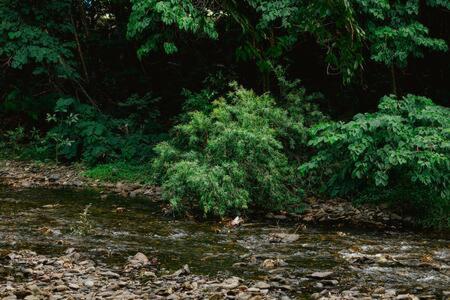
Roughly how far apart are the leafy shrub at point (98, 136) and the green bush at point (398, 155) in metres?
4.84

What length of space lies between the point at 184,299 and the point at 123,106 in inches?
374

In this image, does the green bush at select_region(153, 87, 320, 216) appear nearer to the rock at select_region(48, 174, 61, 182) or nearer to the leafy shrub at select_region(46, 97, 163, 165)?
the rock at select_region(48, 174, 61, 182)

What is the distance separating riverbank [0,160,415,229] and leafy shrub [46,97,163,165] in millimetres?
452

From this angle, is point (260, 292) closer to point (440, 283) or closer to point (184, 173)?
point (440, 283)

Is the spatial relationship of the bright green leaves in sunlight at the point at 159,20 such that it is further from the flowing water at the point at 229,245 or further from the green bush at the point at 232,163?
the flowing water at the point at 229,245

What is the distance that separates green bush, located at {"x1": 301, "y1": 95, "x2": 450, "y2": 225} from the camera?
6.84 metres

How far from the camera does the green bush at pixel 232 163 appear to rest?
720 centimetres

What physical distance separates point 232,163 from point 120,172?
152 inches

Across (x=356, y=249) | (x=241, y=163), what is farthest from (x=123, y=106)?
(x=356, y=249)

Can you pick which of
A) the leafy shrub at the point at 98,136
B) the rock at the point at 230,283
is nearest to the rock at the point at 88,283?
the rock at the point at 230,283

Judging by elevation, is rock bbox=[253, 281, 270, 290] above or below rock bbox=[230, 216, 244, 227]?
above

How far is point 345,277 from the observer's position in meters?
4.69

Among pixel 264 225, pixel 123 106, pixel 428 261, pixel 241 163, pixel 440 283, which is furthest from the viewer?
pixel 123 106

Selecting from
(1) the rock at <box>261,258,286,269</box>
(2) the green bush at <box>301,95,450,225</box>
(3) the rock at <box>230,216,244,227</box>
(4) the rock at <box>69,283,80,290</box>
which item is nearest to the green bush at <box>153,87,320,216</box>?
(3) the rock at <box>230,216,244,227</box>
